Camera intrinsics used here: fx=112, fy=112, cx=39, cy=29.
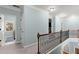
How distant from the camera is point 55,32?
8.50 ft

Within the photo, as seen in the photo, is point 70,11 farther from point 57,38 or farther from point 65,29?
point 57,38

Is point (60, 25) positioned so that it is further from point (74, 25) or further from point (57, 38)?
point (57, 38)

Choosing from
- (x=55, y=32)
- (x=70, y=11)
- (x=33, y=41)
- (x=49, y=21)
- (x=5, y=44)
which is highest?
(x=70, y=11)

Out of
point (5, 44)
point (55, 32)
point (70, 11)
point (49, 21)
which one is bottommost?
point (5, 44)

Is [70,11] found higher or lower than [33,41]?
higher

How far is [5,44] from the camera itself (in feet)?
14.7

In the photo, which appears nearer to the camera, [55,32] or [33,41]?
Answer: [55,32]

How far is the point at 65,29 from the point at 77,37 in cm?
33
